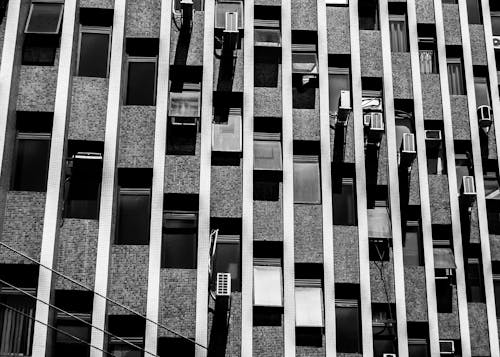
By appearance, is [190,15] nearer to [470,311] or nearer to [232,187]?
[232,187]

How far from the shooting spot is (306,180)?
21.8 metres

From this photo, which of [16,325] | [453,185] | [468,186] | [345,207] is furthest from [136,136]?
[468,186]

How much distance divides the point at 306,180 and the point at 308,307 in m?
3.52

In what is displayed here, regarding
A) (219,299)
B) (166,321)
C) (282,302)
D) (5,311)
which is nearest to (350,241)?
(282,302)

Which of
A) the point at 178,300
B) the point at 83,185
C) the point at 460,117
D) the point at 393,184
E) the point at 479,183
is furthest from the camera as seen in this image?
the point at 460,117

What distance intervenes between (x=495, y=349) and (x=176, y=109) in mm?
10441

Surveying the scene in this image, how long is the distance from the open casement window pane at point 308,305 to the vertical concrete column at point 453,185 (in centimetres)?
367

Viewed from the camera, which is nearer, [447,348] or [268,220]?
[447,348]

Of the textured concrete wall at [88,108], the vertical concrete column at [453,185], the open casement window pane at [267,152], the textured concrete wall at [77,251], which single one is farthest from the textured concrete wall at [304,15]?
the textured concrete wall at [77,251]

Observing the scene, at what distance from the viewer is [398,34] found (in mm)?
23781

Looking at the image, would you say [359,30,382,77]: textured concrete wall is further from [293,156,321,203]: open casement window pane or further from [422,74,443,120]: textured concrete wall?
[293,156,321,203]: open casement window pane

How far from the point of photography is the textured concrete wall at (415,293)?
20.6 m

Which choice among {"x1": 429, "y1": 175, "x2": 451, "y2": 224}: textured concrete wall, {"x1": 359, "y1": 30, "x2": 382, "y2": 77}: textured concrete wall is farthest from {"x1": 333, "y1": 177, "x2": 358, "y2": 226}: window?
{"x1": 359, "y1": 30, "x2": 382, "y2": 77}: textured concrete wall

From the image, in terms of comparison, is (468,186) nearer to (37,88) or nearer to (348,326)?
(348,326)
